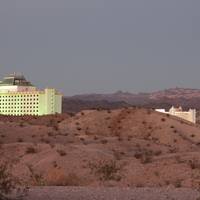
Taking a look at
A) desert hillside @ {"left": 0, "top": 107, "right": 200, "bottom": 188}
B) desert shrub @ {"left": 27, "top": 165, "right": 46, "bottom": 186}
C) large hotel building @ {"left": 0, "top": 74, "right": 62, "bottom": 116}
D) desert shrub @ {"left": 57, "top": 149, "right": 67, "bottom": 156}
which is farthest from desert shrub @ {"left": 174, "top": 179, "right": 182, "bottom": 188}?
large hotel building @ {"left": 0, "top": 74, "right": 62, "bottom": 116}

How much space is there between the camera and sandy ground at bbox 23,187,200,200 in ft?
56.4

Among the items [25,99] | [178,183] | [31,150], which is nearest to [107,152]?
[31,150]

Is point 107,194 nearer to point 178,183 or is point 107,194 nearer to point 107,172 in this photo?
point 178,183

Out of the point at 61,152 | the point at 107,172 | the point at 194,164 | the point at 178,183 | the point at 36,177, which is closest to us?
the point at 178,183

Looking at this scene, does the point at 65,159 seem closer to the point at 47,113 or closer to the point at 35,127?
the point at 35,127

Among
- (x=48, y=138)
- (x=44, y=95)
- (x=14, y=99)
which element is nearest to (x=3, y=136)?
(x=48, y=138)

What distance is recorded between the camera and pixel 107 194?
59.4ft

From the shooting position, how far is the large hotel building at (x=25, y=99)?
8231 centimetres

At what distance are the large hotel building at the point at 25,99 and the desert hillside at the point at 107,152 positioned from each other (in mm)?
12495

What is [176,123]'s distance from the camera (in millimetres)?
62688

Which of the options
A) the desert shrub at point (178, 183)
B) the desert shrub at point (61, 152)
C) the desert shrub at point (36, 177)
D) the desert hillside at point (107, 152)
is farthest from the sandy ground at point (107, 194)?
the desert shrub at point (61, 152)

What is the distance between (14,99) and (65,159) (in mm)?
55164

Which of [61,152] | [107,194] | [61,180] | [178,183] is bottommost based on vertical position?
[61,152]

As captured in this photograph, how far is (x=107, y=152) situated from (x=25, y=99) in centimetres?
4837
